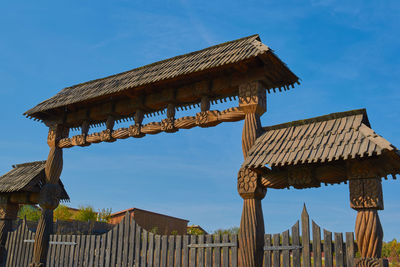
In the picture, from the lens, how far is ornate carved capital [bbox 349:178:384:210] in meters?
6.05

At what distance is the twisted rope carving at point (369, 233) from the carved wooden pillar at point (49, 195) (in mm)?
8323

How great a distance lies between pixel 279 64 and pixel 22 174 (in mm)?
8818

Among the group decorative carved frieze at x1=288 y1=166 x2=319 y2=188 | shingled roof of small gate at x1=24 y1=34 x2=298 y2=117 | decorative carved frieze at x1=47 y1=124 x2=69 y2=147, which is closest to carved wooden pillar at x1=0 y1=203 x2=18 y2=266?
decorative carved frieze at x1=47 y1=124 x2=69 y2=147

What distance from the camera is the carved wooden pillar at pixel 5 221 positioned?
11.9 meters

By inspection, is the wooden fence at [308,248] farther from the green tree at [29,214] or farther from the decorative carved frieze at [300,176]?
the green tree at [29,214]

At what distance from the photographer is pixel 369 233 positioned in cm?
596

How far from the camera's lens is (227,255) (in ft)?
24.1

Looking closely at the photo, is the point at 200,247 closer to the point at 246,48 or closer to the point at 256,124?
the point at 256,124

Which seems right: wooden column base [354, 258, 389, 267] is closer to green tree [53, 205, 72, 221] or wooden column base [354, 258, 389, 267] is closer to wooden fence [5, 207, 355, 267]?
wooden fence [5, 207, 355, 267]

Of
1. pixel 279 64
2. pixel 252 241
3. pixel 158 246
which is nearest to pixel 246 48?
pixel 279 64

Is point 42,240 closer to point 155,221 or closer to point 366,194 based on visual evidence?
point 366,194

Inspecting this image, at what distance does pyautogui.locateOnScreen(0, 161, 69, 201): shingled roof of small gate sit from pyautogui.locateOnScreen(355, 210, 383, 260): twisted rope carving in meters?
8.76

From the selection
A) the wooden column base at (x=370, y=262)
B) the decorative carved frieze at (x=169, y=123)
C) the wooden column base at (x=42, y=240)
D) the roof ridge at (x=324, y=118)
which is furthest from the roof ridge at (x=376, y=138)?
the wooden column base at (x=42, y=240)

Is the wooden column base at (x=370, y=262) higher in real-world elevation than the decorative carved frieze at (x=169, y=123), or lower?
lower
